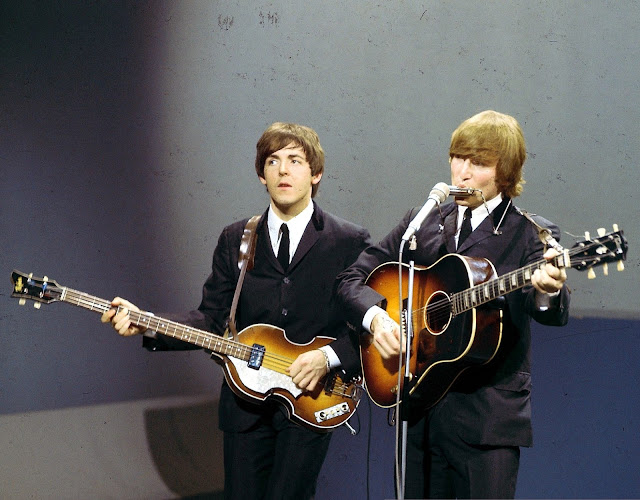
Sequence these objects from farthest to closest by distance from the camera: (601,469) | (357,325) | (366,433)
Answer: (366,433) < (601,469) < (357,325)

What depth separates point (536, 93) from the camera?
15.0 ft

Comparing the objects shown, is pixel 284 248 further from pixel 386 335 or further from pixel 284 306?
pixel 386 335

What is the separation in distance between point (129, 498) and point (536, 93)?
354 centimetres

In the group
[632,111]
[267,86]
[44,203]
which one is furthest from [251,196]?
[632,111]

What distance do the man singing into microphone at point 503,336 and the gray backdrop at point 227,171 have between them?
4.70 feet

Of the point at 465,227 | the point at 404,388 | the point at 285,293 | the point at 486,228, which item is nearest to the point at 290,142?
the point at 285,293

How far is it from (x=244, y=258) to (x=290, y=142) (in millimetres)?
639

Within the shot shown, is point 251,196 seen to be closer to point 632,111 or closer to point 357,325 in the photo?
point 357,325

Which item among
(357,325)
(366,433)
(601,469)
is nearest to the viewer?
(357,325)

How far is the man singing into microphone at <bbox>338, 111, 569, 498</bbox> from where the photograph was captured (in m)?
2.94

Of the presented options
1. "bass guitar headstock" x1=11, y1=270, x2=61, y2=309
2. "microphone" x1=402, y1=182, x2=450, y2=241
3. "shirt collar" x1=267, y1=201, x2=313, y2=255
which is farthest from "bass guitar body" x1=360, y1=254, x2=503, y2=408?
"bass guitar headstock" x1=11, y1=270, x2=61, y2=309

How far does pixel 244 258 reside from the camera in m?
3.76

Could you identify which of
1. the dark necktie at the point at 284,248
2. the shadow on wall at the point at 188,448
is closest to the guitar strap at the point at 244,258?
the dark necktie at the point at 284,248

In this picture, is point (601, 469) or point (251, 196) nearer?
point (601, 469)
